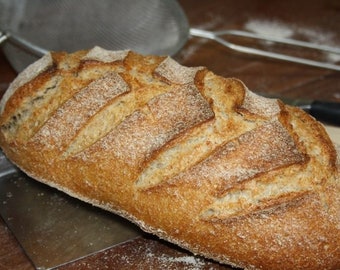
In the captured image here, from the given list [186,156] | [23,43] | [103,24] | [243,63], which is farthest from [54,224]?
[103,24]

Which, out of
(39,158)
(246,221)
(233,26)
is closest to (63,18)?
(233,26)

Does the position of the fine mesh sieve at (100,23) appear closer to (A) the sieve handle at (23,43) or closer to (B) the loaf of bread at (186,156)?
(A) the sieve handle at (23,43)

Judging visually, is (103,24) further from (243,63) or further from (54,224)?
(54,224)

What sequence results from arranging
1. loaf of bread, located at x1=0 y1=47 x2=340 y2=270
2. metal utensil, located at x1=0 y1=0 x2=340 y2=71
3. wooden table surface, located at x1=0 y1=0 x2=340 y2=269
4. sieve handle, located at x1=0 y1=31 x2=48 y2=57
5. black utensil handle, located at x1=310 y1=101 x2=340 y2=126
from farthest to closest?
1. metal utensil, located at x1=0 y1=0 x2=340 y2=71
2. sieve handle, located at x1=0 y1=31 x2=48 y2=57
3. black utensil handle, located at x1=310 y1=101 x2=340 y2=126
4. wooden table surface, located at x1=0 y1=0 x2=340 y2=269
5. loaf of bread, located at x1=0 y1=47 x2=340 y2=270

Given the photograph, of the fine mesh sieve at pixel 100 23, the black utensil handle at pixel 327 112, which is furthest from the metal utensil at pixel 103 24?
the black utensil handle at pixel 327 112

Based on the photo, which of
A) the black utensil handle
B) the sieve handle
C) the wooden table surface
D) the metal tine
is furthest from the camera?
the metal tine

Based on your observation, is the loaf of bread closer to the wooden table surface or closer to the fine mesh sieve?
the wooden table surface

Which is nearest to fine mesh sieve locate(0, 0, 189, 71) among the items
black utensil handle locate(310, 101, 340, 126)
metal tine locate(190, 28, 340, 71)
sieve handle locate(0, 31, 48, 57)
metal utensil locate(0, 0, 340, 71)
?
metal utensil locate(0, 0, 340, 71)
